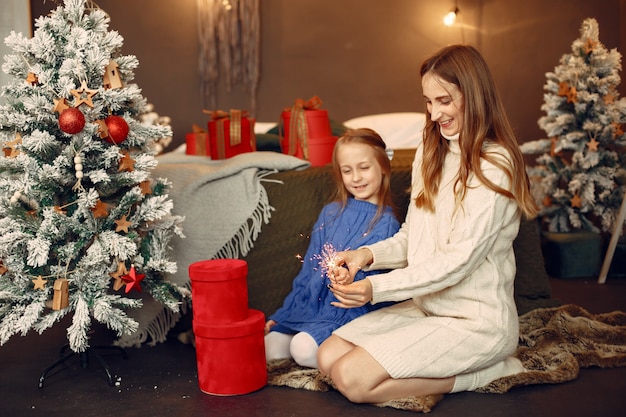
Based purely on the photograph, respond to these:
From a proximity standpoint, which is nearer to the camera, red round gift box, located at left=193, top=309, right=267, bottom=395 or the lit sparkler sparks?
red round gift box, located at left=193, top=309, right=267, bottom=395

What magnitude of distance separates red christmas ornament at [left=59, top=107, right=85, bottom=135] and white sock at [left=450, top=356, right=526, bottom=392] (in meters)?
1.42

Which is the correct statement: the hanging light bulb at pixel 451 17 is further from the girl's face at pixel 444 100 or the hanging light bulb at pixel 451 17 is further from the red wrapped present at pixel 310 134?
the girl's face at pixel 444 100

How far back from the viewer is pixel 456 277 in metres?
2.13

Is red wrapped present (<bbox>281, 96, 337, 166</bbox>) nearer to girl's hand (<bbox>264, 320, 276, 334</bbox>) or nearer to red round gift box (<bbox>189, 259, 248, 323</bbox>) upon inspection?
girl's hand (<bbox>264, 320, 276, 334</bbox>)

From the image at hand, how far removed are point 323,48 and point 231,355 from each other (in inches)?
150

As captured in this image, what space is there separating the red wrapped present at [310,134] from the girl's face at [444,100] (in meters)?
1.03

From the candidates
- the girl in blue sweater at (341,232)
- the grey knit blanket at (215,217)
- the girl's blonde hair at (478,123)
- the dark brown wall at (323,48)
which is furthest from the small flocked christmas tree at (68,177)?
the dark brown wall at (323,48)

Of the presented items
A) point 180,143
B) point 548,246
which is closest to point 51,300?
point 548,246

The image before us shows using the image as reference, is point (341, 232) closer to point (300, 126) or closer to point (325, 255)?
point (325, 255)

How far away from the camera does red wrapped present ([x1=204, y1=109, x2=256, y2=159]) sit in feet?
11.7

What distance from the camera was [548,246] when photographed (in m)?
4.04

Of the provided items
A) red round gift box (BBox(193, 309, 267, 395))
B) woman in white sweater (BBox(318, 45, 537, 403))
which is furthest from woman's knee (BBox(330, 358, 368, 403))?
red round gift box (BBox(193, 309, 267, 395))

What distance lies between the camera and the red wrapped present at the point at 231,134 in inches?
140

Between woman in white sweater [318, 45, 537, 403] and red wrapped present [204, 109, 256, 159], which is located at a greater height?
red wrapped present [204, 109, 256, 159]
